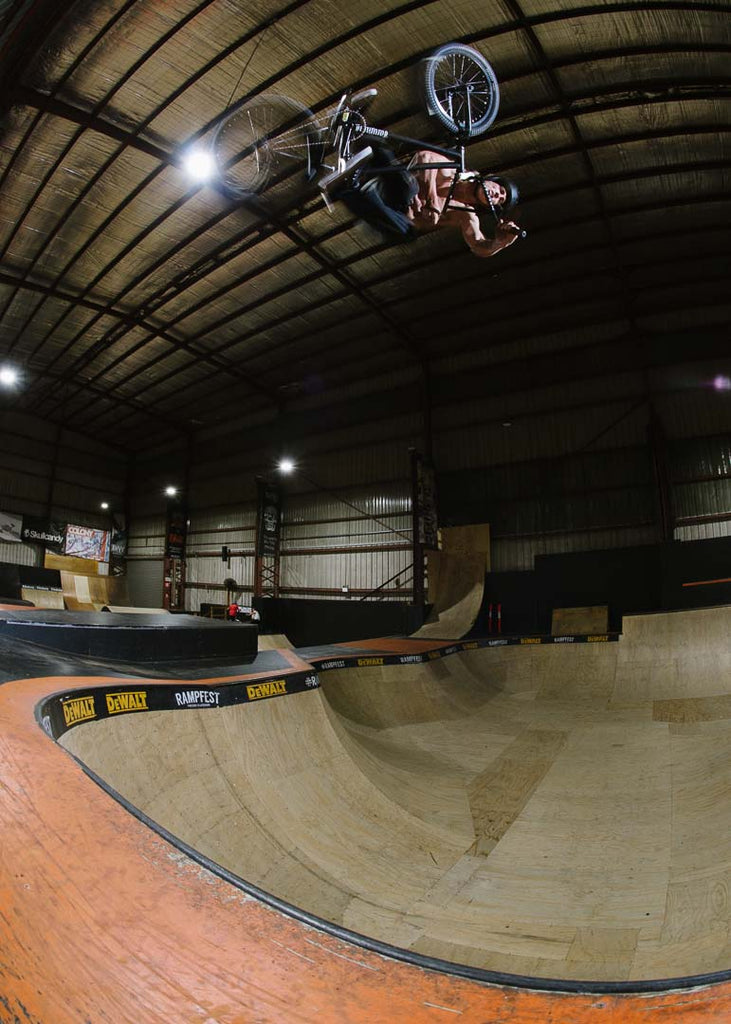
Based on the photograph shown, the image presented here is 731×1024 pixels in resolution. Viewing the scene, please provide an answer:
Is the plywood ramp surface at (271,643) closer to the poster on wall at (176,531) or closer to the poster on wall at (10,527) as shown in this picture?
the poster on wall at (176,531)

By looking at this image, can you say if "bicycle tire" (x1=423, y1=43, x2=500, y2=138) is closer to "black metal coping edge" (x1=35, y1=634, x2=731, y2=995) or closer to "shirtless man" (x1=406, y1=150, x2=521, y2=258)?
"shirtless man" (x1=406, y1=150, x2=521, y2=258)

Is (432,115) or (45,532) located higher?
(432,115)

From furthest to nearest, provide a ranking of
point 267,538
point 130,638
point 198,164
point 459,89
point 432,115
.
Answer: point 267,538 → point 198,164 → point 459,89 → point 130,638 → point 432,115

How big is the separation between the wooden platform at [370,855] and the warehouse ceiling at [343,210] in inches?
249

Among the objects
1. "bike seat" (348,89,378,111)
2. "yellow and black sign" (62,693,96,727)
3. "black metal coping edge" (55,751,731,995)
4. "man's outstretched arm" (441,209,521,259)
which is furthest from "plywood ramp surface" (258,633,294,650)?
"black metal coping edge" (55,751,731,995)

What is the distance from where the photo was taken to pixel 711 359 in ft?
40.4

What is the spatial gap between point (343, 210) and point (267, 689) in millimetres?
10527

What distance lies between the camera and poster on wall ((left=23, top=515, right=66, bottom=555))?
2086cm

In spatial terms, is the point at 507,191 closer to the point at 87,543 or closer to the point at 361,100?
the point at 361,100

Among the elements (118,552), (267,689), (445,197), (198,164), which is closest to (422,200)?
(445,197)

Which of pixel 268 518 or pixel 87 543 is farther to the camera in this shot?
pixel 87 543

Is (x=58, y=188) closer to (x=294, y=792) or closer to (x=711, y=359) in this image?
(x=294, y=792)

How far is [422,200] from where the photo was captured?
168 inches

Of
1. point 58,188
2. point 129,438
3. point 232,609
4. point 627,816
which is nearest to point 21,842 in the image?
point 627,816
